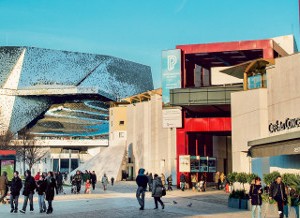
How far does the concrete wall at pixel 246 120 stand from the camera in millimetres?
32531

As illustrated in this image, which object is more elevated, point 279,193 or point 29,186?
point 29,186

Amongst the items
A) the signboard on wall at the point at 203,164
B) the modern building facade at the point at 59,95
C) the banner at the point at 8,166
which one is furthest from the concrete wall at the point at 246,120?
the modern building facade at the point at 59,95

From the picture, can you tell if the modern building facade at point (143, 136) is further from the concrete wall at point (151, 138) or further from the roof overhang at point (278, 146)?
the roof overhang at point (278, 146)

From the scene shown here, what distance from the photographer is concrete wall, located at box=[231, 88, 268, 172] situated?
3253 cm

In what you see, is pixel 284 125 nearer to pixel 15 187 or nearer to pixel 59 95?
pixel 15 187

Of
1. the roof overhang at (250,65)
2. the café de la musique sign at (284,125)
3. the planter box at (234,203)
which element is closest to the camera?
the planter box at (234,203)

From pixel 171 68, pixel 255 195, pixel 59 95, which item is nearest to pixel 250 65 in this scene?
pixel 171 68

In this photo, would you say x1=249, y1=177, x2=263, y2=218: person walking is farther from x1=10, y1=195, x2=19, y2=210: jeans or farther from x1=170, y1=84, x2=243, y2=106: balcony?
x1=170, y1=84, x2=243, y2=106: balcony

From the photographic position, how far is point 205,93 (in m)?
45.3

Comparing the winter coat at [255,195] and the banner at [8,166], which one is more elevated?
the banner at [8,166]

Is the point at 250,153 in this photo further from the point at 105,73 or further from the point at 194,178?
the point at 105,73

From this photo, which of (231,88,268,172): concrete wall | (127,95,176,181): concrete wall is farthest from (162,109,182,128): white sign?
(231,88,268,172): concrete wall

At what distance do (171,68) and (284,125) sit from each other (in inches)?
830

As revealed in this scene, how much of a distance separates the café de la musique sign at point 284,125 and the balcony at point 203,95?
13.2 m
